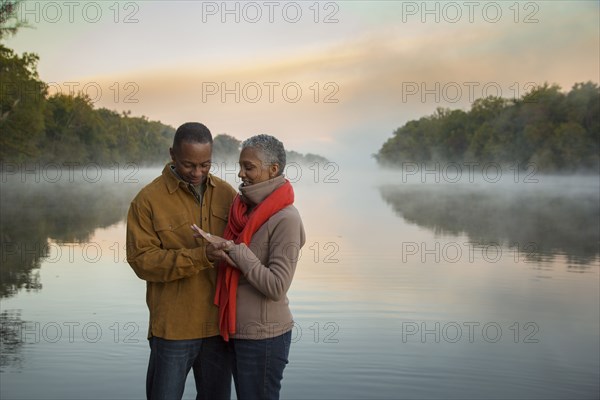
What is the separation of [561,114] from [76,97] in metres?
46.8

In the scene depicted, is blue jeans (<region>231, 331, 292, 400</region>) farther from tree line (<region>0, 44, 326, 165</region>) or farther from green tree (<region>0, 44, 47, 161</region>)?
green tree (<region>0, 44, 47, 161</region>)

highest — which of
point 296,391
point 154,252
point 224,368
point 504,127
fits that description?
point 504,127

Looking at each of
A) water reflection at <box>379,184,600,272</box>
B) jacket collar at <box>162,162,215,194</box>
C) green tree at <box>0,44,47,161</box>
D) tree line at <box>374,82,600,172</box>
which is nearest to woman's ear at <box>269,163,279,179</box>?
jacket collar at <box>162,162,215,194</box>

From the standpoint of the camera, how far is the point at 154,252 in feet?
11.8

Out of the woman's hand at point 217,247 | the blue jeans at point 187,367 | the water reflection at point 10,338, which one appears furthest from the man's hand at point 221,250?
the water reflection at point 10,338

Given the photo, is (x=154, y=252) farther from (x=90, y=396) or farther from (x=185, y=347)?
(x=90, y=396)

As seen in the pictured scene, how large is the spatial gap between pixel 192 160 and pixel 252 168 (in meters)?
0.27

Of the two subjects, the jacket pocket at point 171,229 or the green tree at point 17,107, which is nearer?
the jacket pocket at point 171,229

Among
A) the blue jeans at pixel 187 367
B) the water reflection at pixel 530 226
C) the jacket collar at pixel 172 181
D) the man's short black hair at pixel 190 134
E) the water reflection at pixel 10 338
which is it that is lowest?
the water reflection at pixel 10 338

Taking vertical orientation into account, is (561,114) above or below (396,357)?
above

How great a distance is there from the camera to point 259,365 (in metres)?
3.64

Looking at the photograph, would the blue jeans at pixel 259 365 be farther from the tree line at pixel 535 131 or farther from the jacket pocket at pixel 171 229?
the tree line at pixel 535 131

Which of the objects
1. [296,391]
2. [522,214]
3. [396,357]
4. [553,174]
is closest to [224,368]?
[296,391]

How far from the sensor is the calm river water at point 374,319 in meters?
6.26
